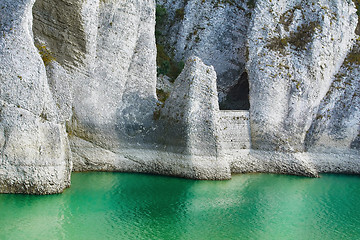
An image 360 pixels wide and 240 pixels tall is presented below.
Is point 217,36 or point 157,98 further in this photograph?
point 217,36

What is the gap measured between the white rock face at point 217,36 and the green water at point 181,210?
28.6 ft

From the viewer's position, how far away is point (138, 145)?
2062 cm

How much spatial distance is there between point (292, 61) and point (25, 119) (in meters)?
14.0

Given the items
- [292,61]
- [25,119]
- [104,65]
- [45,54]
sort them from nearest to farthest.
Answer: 1. [25,119]
2. [45,54]
3. [104,65]
4. [292,61]

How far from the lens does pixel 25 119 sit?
601 inches

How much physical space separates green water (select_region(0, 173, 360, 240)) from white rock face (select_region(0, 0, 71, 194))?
0.61 meters

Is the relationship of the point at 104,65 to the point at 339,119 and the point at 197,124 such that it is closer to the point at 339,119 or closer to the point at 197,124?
the point at 197,124

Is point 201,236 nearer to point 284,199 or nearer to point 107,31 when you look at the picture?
point 284,199

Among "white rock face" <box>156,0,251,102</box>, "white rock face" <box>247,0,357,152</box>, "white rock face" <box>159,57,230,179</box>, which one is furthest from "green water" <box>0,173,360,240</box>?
"white rock face" <box>156,0,251,102</box>

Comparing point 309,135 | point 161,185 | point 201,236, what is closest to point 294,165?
point 309,135

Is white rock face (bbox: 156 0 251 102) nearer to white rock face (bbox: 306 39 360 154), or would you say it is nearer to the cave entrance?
the cave entrance

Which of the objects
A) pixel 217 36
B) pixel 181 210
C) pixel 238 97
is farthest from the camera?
pixel 217 36

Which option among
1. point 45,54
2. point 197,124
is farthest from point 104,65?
point 197,124

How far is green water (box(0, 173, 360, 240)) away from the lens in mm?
13664
